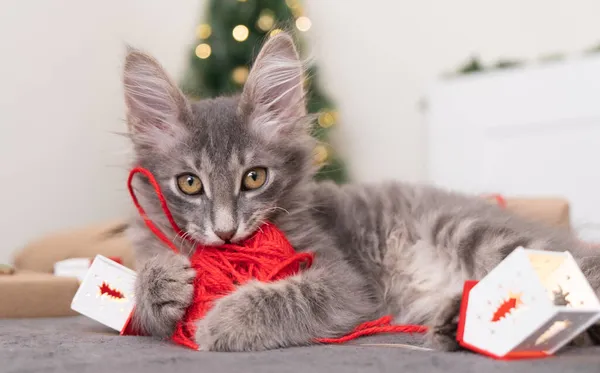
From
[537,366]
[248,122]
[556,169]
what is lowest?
[556,169]

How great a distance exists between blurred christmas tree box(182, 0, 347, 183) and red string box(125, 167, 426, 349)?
239cm

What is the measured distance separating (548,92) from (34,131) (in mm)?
3053

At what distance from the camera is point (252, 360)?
1.09 meters

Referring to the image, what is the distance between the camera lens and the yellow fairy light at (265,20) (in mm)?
3900

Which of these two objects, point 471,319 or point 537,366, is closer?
point 537,366

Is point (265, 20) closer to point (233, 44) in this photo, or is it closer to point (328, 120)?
point (233, 44)

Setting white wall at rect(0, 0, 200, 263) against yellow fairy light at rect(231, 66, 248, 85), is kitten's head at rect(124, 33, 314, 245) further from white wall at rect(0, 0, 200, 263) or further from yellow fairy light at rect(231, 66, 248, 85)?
yellow fairy light at rect(231, 66, 248, 85)

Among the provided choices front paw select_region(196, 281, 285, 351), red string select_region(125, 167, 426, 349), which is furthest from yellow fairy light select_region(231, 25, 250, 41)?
front paw select_region(196, 281, 285, 351)

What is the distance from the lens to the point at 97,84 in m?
4.29

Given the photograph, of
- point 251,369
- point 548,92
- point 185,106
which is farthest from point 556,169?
point 251,369

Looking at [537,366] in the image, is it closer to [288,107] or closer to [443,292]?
[443,292]

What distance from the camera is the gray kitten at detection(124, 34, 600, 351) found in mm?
1351

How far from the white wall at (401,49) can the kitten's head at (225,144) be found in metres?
2.72

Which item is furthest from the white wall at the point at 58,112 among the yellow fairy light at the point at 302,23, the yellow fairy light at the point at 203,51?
the yellow fairy light at the point at 302,23
